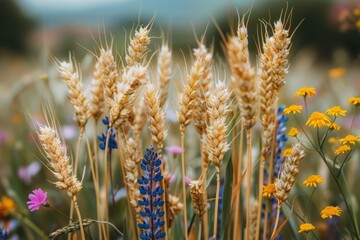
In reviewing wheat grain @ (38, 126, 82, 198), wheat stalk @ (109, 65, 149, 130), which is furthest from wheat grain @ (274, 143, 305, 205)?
wheat grain @ (38, 126, 82, 198)

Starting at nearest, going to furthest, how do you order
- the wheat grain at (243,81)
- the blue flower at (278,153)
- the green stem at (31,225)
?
the wheat grain at (243,81) → the blue flower at (278,153) → the green stem at (31,225)

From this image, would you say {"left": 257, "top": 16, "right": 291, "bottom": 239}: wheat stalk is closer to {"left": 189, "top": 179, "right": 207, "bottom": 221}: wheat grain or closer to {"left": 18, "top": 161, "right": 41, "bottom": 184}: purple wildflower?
{"left": 189, "top": 179, "right": 207, "bottom": 221}: wheat grain

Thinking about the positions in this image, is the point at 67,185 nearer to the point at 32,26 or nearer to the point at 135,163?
the point at 135,163

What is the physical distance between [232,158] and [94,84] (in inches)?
21.4

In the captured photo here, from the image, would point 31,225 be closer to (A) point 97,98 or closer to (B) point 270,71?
(A) point 97,98

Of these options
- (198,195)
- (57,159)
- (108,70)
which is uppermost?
(108,70)

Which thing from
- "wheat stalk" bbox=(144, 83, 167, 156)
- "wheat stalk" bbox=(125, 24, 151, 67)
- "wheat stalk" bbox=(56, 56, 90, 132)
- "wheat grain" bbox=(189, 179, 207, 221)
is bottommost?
"wheat grain" bbox=(189, 179, 207, 221)

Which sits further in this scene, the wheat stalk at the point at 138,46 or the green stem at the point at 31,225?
the green stem at the point at 31,225

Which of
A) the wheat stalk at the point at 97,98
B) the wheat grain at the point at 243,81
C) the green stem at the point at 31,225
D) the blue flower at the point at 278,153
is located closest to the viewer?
the wheat grain at the point at 243,81

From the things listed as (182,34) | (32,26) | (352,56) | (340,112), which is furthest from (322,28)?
(340,112)

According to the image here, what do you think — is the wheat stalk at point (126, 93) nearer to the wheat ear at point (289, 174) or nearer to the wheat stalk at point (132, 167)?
the wheat stalk at point (132, 167)

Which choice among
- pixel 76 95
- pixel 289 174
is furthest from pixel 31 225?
pixel 289 174

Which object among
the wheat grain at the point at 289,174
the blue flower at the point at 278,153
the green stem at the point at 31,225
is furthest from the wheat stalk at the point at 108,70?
the green stem at the point at 31,225

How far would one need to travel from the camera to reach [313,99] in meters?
5.46
